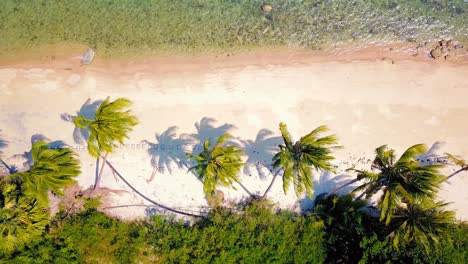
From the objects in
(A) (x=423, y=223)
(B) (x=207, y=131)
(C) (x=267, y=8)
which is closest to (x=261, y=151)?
(B) (x=207, y=131)

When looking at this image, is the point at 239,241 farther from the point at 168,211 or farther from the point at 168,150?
the point at 168,150

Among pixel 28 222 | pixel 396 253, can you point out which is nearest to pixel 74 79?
pixel 28 222

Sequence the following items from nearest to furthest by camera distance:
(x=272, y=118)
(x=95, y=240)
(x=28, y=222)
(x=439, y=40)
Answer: (x=28, y=222) < (x=95, y=240) < (x=272, y=118) < (x=439, y=40)

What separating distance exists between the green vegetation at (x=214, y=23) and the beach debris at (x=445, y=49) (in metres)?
0.51

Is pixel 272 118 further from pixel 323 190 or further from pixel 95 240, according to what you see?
pixel 95 240

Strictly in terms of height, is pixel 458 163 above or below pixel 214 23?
below

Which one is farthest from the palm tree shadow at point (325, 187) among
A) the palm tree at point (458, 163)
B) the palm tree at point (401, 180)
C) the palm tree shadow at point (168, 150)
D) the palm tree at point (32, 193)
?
the palm tree at point (32, 193)

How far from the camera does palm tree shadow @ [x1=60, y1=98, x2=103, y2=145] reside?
59.0ft

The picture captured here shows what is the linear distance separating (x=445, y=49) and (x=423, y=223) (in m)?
9.42

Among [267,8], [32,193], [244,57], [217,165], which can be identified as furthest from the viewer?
[267,8]

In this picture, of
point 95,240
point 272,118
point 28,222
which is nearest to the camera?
point 28,222

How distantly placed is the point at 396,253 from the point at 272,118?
7.48 meters

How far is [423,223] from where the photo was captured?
14836mm

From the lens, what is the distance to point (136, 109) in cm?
1836
